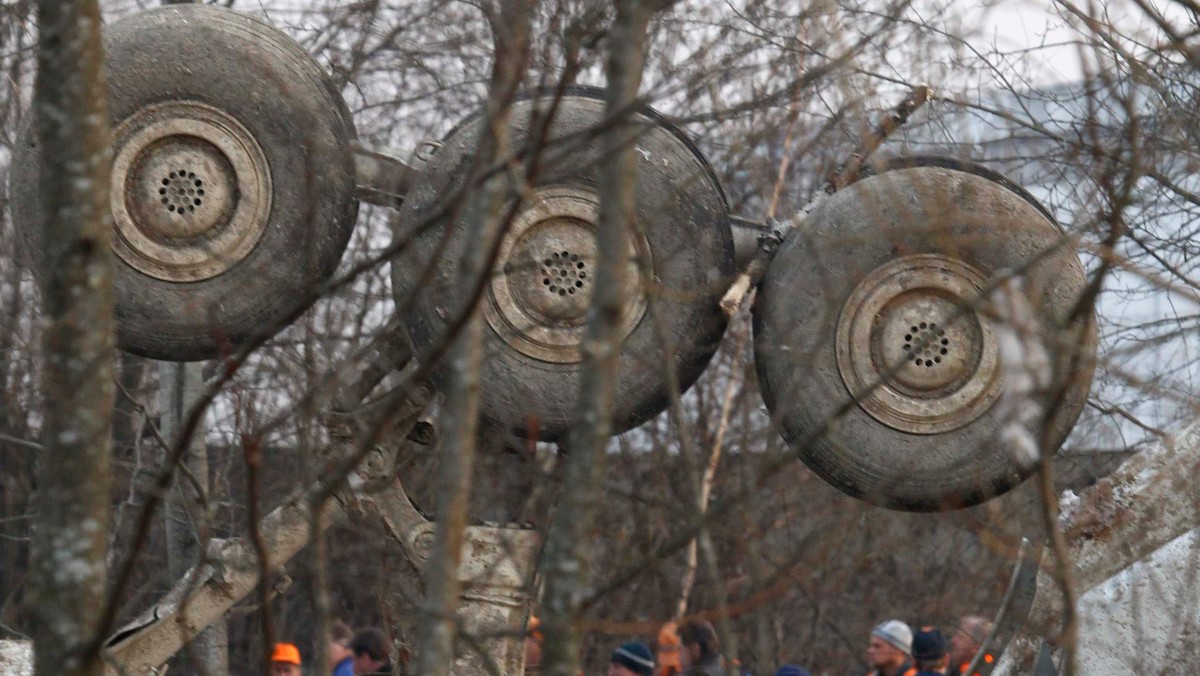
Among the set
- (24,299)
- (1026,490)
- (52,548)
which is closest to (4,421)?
(24,299)

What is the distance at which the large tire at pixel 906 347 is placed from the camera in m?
6.75

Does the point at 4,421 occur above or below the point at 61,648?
above

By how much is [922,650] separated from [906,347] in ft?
4.83

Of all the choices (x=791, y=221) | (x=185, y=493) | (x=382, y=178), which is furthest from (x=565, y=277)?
(x=185, y=493)

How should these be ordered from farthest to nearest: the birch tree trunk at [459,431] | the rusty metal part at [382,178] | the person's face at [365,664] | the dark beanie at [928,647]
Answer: the person's face at [365,664] < the dark beanie at [928,647] < the rusty metal part at [382,178] < the birch tree trunk at [459,431]

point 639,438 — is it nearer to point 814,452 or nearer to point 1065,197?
point 1065,197

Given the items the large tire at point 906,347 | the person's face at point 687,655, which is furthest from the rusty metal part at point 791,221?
the person's face at point 687,655

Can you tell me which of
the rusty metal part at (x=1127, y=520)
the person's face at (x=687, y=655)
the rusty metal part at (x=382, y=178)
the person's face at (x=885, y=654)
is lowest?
the person's face at (x=687, y=655)

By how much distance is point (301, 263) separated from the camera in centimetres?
699

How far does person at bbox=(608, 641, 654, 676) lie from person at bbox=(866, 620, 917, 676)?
105 cm

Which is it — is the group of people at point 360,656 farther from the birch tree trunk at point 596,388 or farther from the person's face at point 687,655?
the birch tree trunk at point 596,388

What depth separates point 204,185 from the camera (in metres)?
6.97

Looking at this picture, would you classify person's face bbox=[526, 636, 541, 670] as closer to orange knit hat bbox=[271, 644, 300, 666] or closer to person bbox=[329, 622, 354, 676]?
person bbox=[329, 622, 354, 676]

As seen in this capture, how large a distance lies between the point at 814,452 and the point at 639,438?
33.4 ft
